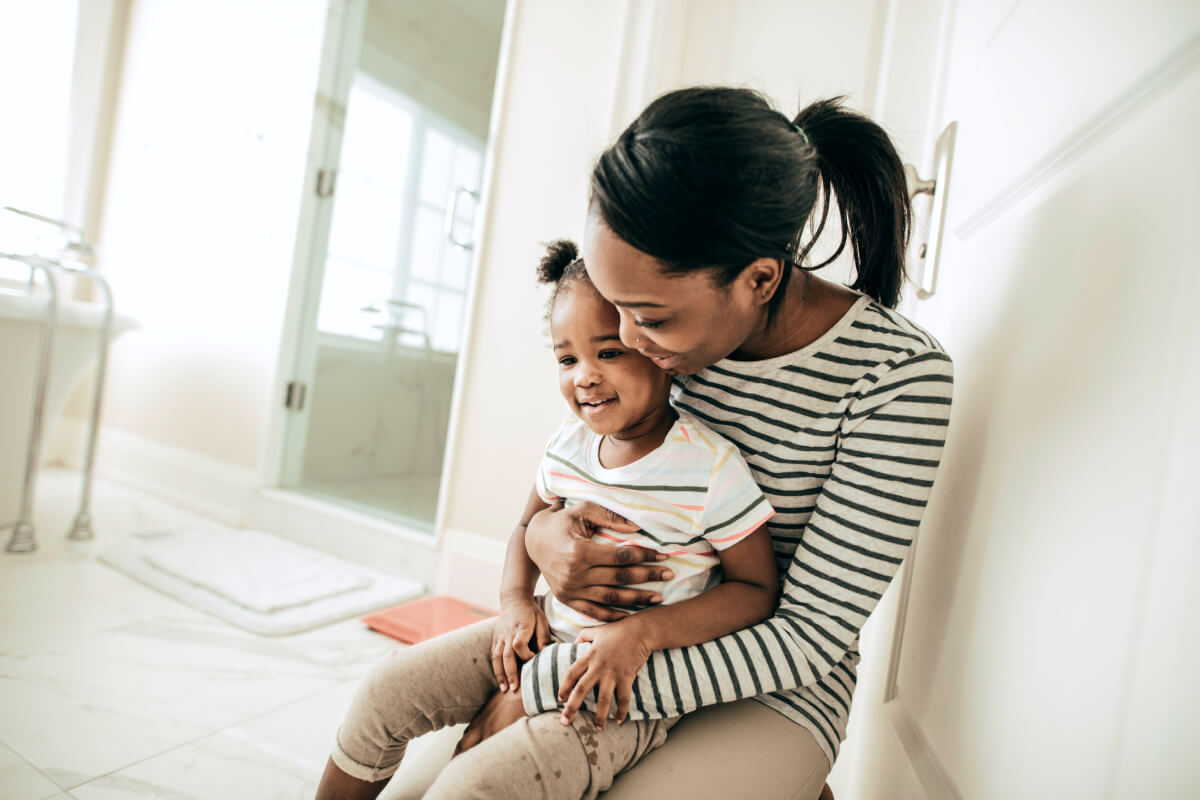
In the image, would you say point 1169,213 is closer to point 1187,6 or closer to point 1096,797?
point 1187,6

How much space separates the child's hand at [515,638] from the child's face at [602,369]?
223mm

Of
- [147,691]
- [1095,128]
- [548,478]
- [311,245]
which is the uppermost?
[311,245]

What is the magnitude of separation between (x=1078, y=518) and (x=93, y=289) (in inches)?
143

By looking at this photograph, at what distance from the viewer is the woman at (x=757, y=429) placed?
59 cm

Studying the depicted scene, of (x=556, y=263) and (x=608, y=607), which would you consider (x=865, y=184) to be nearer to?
(x=556, y=263)

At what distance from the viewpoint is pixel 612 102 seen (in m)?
1.72

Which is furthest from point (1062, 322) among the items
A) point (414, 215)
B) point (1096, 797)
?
point (414, 215)

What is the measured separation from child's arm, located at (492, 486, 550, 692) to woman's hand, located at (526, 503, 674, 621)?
47 millimetres

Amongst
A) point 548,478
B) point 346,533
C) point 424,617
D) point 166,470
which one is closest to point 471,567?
point 424,617

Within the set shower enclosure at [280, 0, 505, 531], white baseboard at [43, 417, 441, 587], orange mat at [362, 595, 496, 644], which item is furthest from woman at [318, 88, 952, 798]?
shower enclosure at [280, 0, 505, 531]

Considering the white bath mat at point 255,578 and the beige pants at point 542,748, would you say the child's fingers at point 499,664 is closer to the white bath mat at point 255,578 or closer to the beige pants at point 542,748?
the beige pants at point 542,748

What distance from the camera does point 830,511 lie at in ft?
2.23

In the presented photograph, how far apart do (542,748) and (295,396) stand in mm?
2090

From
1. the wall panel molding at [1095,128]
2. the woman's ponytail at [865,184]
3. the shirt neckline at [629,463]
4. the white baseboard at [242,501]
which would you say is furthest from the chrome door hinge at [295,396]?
the wall panel molding at [1095,128]
